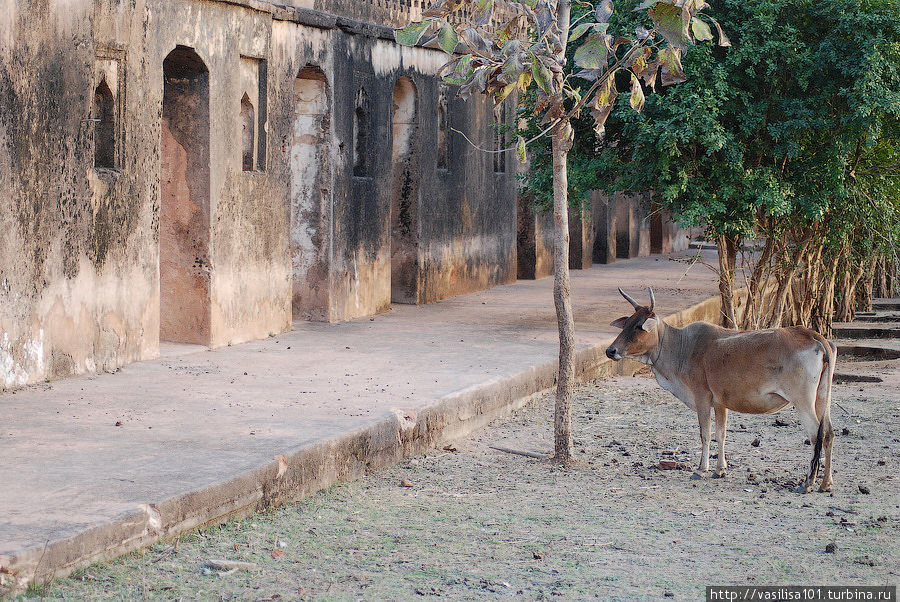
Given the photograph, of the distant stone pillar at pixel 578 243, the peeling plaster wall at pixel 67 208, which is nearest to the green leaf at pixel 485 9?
the peeling plaster wall at pixel 67 208

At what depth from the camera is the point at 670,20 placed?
683 cm

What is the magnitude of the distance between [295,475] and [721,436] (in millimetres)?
2987

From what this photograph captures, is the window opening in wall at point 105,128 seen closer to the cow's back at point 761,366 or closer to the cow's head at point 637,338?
the cow's head at point 637,338

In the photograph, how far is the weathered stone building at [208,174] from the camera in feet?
31.0

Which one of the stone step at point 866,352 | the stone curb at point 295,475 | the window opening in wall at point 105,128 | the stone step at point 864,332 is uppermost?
the window opening in wall at point 105,128

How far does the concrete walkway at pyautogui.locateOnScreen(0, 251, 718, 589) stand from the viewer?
569 centimetres

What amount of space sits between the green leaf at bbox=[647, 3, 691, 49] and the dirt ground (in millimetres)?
2774

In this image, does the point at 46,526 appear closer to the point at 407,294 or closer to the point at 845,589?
the point at 845,589

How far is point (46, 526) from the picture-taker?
5.35m

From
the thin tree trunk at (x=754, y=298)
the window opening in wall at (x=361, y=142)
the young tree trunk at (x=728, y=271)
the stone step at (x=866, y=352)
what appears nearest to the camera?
the young tree trunk at (x=728, y=271)

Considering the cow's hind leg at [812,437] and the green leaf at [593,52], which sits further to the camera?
the cow's hind leg at [812,437]

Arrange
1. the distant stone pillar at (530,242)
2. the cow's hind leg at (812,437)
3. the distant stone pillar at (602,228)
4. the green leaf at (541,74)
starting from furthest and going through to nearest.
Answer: the distant stone pillar at (602,228) < the distant stone pillar at (530,242) < the cow's hind leg at (812,437) < the green leaf at (541,74)

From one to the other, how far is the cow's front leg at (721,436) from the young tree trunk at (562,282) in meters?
1.01

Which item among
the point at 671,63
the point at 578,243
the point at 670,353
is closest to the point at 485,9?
the point at 671,63
